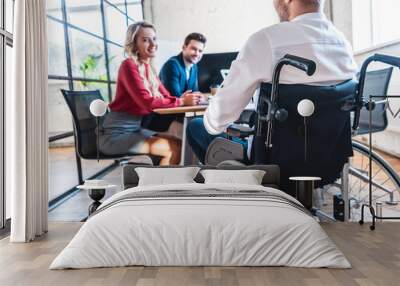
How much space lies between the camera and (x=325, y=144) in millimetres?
5246

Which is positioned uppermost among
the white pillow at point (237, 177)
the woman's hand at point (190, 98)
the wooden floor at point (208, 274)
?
the woman's hand at point (190, 98)

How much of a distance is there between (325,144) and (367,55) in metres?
0.96

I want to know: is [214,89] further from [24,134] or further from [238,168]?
[24,134]

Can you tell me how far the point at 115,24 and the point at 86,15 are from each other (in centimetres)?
31

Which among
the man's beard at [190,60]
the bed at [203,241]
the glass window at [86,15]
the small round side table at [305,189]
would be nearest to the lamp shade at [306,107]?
the small round side table at [305,189]

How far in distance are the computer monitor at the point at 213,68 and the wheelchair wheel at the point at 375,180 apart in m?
1.46

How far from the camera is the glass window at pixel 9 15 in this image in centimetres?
520

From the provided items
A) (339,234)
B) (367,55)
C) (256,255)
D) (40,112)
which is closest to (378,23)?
(367,55)

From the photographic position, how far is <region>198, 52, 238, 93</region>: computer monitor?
534cm

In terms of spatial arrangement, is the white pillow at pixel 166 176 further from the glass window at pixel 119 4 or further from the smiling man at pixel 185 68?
the glass window at pixel 119 4

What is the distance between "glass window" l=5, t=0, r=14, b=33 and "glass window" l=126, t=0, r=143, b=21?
1.11 m

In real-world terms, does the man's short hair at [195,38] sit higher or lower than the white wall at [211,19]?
lower

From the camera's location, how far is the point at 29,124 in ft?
16.0

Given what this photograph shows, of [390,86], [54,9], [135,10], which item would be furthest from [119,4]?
[390,86]
